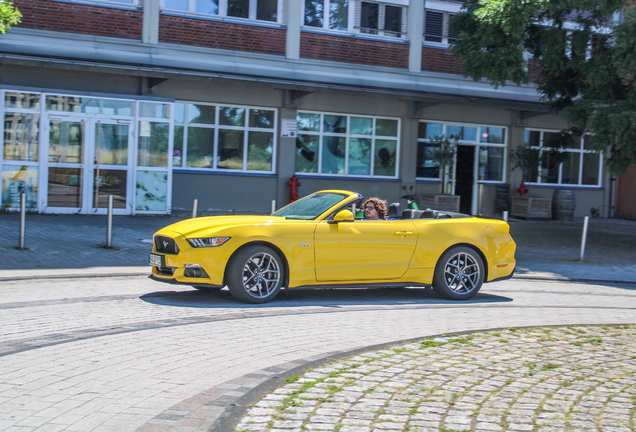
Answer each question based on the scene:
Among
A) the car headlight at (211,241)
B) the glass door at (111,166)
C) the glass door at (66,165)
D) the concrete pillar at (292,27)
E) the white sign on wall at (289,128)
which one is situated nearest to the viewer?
the car headlight at (211,241)

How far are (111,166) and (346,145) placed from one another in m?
7.46

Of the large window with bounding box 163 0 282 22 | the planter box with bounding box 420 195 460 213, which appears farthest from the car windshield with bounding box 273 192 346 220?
the planter box with bounding box 420 195 460 213

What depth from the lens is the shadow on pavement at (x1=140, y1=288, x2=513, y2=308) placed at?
26.3ft

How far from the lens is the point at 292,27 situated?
20234mm

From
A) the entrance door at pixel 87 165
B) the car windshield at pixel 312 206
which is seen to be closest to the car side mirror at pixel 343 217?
the car windshield at pixel 312 206

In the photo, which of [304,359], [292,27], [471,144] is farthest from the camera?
[471,144]

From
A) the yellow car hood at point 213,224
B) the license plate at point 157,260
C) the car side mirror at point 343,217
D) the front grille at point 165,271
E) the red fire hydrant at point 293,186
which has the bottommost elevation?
the front grille at point 165,271

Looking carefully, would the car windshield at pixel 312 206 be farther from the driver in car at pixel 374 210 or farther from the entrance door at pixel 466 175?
the entrance door at pixel 466 175

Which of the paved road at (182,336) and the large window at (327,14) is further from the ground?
the large window at (327,14)

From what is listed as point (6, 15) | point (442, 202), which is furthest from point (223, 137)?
point (6, 15)

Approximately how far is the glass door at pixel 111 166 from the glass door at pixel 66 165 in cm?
29

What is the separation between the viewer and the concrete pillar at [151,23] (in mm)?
18500

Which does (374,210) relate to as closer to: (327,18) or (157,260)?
(157,260)

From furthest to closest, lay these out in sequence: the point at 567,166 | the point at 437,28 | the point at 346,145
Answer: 1. the point at 567,166
2. the point at 437,28
3. the point at 346,145
